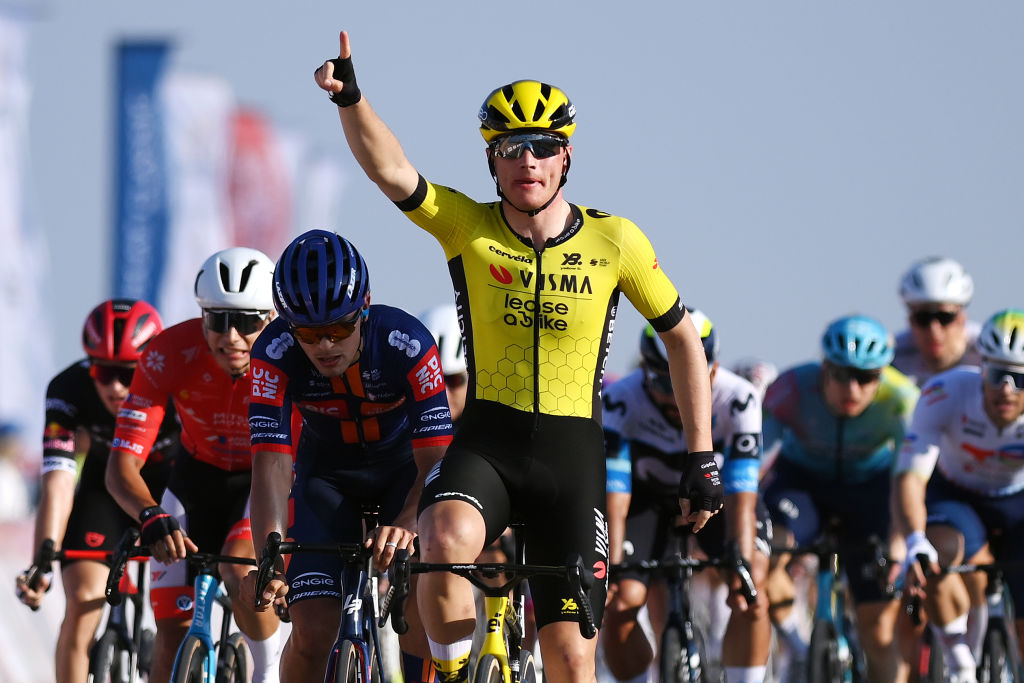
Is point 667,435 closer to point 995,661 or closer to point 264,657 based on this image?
point 995,661

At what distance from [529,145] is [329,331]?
41.9 inches

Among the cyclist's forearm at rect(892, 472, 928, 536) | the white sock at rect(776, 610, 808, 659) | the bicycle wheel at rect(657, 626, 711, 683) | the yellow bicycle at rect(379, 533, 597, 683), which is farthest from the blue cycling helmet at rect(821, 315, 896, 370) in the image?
the yellow bicycle at rect(379, 533, 597, 683)

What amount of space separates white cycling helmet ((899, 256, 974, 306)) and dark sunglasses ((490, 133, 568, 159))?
6.45 m

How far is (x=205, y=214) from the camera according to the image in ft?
81.0

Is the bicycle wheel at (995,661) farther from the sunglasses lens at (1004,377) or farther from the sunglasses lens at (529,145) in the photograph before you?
the sunglasses lens at (529,145)

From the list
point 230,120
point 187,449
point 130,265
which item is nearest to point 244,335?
point 187,449

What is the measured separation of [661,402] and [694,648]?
4.59ft

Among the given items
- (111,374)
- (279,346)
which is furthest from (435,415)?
(111,374)

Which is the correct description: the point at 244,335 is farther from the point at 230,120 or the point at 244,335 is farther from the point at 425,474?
the point at 230,120

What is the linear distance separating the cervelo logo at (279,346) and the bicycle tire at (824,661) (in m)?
4.42

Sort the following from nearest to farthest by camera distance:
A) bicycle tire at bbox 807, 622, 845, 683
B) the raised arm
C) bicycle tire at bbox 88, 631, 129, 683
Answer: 1. the raised arm
2. bicycle tire at bbox 88, 631, 129, 683
3. bicycle tire at bbox 807, 622, 845, 683

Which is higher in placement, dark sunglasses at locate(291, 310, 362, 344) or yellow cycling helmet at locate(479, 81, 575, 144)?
yellow cycling helmet at locate(479, 81, 575, 144)

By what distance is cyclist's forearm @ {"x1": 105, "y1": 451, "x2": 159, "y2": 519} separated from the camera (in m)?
7.79

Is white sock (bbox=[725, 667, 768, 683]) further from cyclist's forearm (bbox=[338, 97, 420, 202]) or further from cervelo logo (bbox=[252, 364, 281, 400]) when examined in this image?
cyclist's forearm (bbox=[338, 97, 420, 202])
